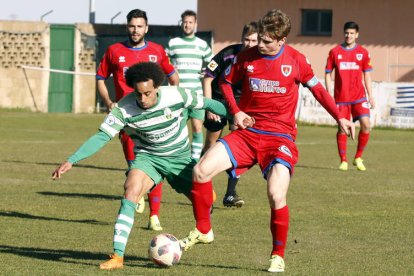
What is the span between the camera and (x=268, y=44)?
8438 millimetres

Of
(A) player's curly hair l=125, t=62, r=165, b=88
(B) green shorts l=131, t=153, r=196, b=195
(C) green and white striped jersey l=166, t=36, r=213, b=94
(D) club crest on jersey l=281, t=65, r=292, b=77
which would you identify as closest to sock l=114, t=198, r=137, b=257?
(B) green shorts l=131, t=153, r=196, b=195

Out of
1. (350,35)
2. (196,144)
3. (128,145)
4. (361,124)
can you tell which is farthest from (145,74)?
(350,35)

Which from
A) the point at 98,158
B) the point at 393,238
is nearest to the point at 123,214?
the point at 393,238

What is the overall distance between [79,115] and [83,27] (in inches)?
144

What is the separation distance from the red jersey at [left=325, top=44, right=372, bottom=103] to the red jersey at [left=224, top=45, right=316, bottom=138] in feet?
29.6

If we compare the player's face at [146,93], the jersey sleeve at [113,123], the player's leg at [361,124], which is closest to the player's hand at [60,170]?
the jersey sleeve at [113,123]

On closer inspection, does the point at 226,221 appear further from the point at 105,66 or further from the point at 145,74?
the point at 145,74

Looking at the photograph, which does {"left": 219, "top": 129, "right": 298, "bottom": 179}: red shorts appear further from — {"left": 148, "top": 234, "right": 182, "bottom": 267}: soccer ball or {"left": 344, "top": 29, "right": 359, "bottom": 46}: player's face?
{"left": 344, "top": 29, "right": 359, "bottom": 46}: player's face

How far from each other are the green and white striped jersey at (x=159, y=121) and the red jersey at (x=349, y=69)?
354 inches

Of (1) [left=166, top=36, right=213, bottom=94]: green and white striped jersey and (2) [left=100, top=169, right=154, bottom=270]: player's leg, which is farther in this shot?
(1) [left=166, top=36, right=213, bottom=94]: green and white striped jersey

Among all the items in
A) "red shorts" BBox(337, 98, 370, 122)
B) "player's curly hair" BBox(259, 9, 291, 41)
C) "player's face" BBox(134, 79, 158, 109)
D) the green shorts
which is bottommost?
"red shorts" BBox(337, 98, 370, 122)

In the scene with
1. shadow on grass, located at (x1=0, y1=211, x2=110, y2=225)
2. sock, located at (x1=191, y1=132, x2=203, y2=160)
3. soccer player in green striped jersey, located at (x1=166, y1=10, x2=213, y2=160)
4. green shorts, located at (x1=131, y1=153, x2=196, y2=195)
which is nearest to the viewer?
green shorts, located at (x1=131, y1=153, x2=196, y2=195)

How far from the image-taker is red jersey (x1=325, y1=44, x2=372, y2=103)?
17.6m

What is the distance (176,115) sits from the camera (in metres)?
8.66
